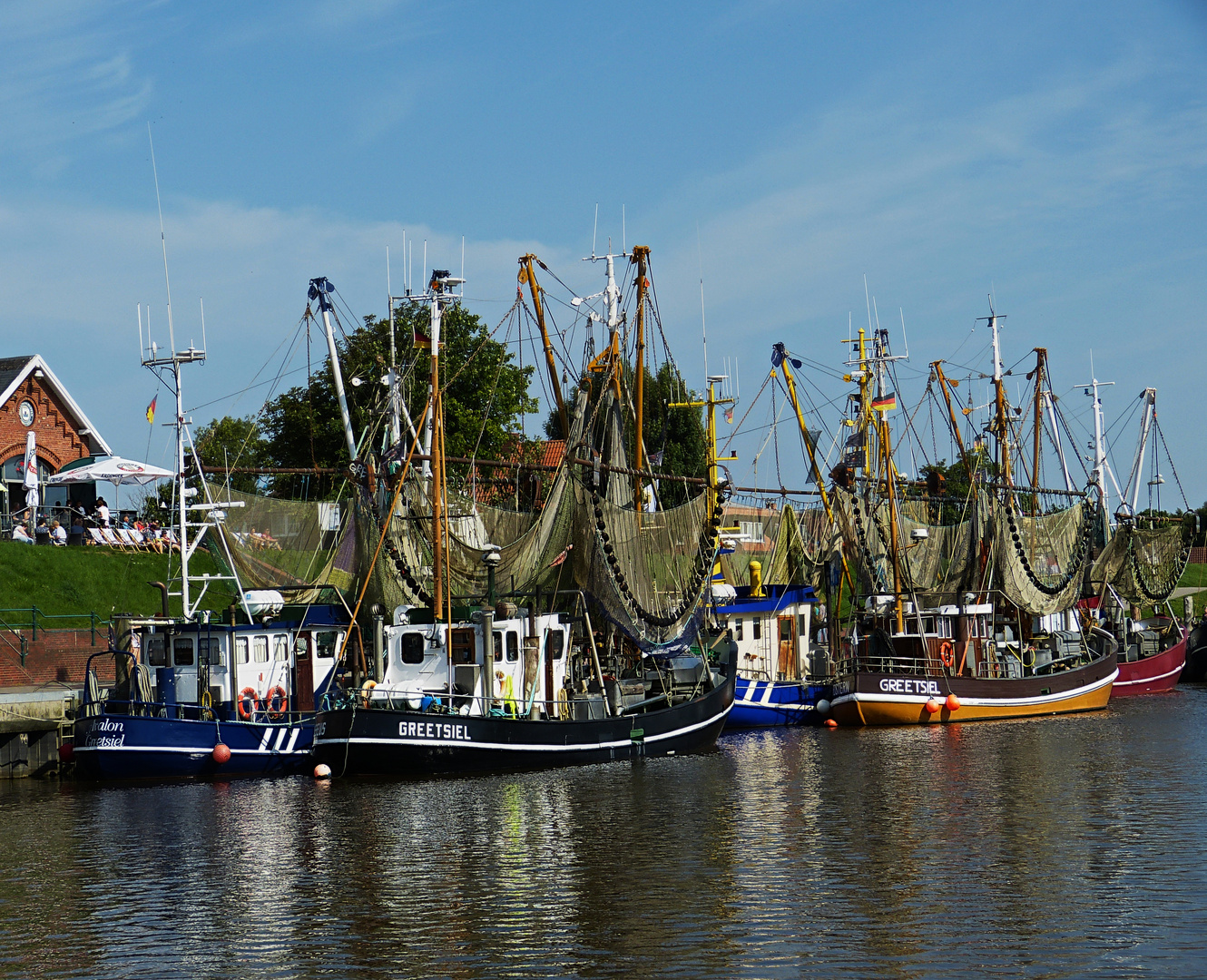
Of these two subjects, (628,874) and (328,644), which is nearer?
(628,874)

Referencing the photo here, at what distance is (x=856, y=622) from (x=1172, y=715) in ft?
37.0

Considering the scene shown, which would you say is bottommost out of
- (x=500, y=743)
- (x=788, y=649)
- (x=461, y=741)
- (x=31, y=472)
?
(x=500, y=743)

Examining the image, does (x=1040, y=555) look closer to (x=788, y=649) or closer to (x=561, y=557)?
(x=788, y=649)

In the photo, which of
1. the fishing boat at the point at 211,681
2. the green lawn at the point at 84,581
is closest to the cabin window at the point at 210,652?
the fishing boat at the point at 211,681

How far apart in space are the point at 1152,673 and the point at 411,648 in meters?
39.4

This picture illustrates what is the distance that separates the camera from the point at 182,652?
37.3 meters

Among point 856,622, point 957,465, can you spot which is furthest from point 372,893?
point 957,465

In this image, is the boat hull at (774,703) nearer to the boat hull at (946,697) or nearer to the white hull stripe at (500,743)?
the boat hull at (946,697)

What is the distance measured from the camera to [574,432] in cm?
4106

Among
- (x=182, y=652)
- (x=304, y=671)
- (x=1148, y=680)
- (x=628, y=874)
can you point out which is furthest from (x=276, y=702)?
(x=1148, y=680)

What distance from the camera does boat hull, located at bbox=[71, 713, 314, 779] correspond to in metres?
34.3

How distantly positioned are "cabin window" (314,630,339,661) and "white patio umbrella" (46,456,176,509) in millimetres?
19776

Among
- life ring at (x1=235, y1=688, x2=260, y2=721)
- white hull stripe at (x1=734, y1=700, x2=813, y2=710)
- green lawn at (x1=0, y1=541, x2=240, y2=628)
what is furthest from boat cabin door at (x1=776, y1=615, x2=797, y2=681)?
life ring at (x1=235, y1=688, x2=260, y2=721)

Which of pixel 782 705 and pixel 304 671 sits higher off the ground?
pixel 304 671
